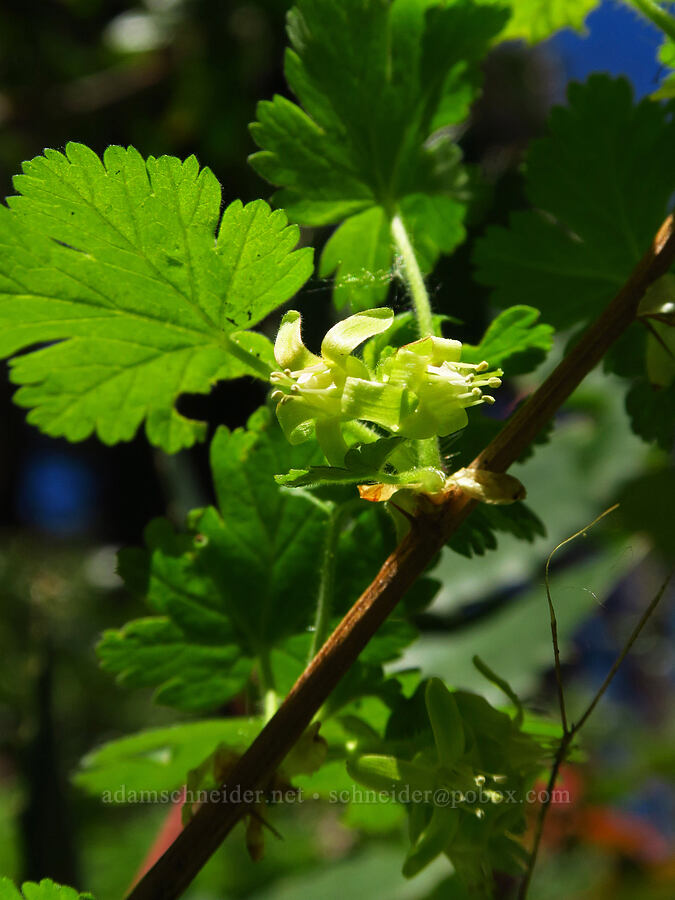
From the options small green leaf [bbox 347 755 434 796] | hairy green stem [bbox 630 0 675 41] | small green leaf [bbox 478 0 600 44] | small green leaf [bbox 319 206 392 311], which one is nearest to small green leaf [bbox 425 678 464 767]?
small green leaf [bbox 347 755 434 796]

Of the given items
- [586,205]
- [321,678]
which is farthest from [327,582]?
[586,205]

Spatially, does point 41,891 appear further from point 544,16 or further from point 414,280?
point 544,16

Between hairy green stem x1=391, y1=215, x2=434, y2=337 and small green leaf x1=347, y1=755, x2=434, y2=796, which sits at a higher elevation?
hairy green stem x1=391, y1=215, x2=434, y2=337

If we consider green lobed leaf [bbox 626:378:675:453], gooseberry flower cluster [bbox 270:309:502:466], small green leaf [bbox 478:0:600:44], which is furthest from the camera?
small green leaf [bbox 478:0:600:44]

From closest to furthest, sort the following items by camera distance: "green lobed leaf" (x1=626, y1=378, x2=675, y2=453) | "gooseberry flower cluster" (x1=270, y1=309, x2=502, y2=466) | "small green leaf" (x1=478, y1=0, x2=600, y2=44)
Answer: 1. "gooseberry flower cluster" (x1=270, y1=309, x2=502, y2=466)
2. "green lobed leaf" (x1=626, y1=378, x2=675, y2=453)
3. "small green leaf" (x1=478, y1=0, x2=600, y2=44)

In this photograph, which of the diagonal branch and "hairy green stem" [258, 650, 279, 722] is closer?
the diagonal branch

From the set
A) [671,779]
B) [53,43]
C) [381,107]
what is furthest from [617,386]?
[53,43]

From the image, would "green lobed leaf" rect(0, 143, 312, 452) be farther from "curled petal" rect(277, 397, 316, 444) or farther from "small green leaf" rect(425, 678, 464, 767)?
"small green leaf" rect(425, 678, 464, 767)
